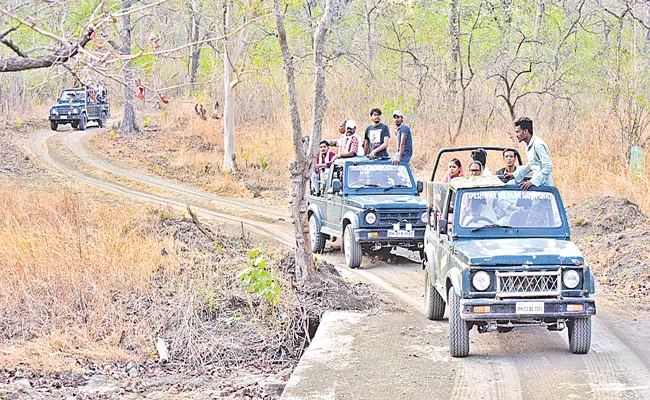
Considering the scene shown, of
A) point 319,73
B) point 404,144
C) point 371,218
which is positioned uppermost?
point 319,73

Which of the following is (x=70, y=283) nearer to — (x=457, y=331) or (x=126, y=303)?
(x=126, y=303)

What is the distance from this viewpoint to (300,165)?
429 inches

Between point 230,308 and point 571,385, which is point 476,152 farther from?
point 571,385

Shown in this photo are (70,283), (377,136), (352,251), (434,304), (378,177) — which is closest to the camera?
(434,304)

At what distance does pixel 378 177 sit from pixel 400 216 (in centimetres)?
123

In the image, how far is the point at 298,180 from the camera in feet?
36.1

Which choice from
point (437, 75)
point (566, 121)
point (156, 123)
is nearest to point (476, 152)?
point (566, 121)

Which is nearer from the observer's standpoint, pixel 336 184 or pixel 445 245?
pixel 445 245

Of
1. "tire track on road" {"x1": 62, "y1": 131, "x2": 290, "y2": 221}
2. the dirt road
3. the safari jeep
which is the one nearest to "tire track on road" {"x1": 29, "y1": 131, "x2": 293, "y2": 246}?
"tire track on road" {"x1": 62, "y1": 131, "x2": 290, "y2": 221}

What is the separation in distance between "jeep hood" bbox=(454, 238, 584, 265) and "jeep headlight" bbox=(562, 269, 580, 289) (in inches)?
3.8

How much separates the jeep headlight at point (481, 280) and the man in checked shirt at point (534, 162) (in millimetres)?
1454

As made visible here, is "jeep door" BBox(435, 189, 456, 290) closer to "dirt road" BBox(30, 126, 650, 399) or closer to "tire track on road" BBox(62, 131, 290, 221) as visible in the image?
"dirt road" BBox(30, 126, 650, 399)

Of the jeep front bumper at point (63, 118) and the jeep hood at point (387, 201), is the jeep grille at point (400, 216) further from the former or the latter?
the jeep front bumper at point (63, 118)

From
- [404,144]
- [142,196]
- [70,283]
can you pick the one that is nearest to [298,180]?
[70,283]
